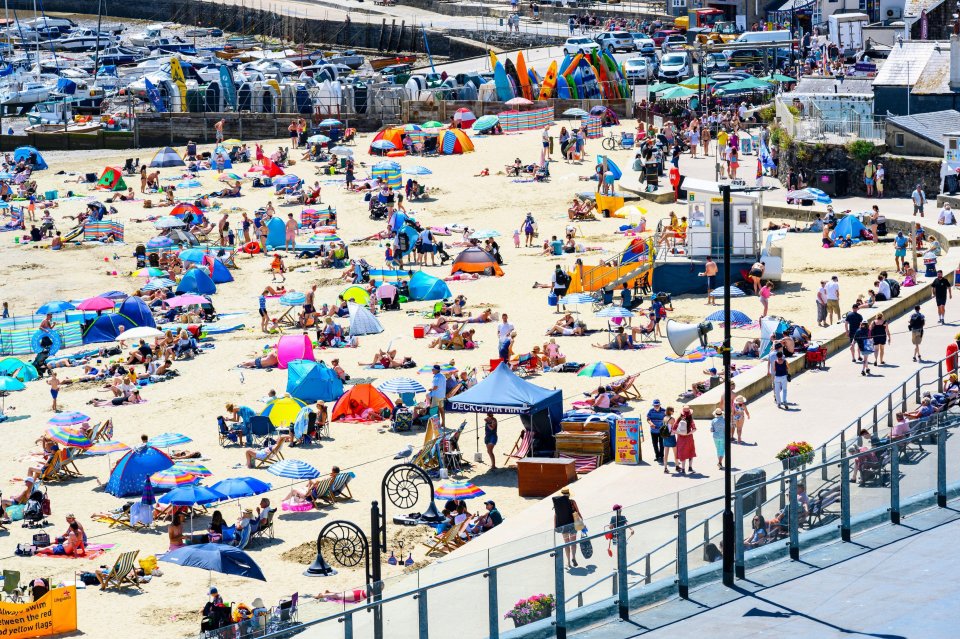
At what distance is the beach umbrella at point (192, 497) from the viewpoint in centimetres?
2100

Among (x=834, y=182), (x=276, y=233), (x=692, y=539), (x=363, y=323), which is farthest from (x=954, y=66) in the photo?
(x=692, y=539)

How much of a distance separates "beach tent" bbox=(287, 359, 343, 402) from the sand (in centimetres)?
82

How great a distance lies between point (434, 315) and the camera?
106 ft

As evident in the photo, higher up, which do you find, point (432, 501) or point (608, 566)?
point (608, 566)

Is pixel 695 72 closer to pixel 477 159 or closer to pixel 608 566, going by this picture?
pixel 477 159

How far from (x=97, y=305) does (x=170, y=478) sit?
38.1 feet

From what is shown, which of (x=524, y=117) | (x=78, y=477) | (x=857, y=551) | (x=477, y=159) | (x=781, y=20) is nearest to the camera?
(x=857, y=551)

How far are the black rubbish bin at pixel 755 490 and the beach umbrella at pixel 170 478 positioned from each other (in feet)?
29.3

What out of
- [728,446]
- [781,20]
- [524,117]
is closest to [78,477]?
[728,446]

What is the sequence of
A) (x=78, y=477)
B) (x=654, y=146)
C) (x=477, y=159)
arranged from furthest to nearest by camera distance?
(x=477, y=159) < (x=654, y=146) < (x=78, y=477)

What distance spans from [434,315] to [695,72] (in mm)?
32522

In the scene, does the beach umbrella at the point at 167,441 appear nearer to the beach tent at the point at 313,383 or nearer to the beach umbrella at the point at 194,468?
the beach umbrella at the point at 194,468

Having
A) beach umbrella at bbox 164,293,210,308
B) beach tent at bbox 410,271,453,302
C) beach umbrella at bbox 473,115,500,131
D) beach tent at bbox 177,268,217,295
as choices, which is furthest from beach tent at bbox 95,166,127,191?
beach tent at bbox 410,271,453,302

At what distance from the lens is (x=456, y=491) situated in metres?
21.5
